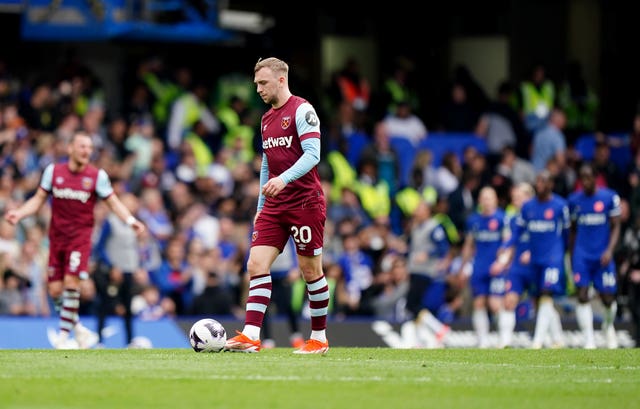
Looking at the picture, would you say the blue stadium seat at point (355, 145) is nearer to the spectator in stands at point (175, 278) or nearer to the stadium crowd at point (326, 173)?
the stadium crowd at point (326, 173)

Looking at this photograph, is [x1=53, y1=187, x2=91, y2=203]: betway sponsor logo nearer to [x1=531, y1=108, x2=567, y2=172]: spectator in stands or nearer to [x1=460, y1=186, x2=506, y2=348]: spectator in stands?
A: [x1=460, y1=186, x2=506, y2=348]: spectator in stands

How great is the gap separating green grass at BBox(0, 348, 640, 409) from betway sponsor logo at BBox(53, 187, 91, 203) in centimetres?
308

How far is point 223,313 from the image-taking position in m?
21.5

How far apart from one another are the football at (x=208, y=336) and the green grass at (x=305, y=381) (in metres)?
0.19

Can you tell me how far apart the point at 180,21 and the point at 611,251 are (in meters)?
8.24

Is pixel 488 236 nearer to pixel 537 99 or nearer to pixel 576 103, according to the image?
pixel 537 99

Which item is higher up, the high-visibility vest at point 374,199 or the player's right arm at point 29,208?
the player's right arm at point 29,208

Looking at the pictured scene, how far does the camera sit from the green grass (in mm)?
9898

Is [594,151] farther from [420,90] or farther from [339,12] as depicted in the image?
[339,12]

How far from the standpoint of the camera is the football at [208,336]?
12.9m

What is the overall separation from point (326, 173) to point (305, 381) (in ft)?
47.7

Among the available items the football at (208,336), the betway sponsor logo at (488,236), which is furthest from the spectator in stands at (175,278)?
the football at (208,336)

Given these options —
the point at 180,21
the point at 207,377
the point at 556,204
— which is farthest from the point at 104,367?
the point at 180,21

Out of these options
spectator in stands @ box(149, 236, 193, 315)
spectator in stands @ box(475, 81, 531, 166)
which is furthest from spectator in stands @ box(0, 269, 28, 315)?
spectator in stands @ box(475, 81, 531, 166)
